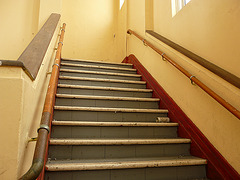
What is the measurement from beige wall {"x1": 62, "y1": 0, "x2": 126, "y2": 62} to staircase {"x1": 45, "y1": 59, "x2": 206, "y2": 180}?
90.7 inches

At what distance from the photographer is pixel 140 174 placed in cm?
143

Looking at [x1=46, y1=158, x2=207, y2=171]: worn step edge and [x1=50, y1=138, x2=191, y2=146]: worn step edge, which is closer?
[x1=46, y1=158, x2=207, y2=171]: worn step edge

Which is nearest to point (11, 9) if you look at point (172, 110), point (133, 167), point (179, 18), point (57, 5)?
point (57, 5)

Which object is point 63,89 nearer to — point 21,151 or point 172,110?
point 172,110

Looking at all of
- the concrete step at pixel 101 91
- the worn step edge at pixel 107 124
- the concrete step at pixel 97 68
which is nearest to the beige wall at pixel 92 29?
the concrete step at pixel 97 68

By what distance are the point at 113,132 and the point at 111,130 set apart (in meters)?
0.03

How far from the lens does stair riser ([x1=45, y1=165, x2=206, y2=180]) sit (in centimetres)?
132

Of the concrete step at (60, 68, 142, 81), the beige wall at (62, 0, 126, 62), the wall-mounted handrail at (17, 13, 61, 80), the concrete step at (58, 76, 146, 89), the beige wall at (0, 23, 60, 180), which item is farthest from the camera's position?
the beige wall at (62, 0, 126, 62)

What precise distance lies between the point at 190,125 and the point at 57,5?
3002 millimetres

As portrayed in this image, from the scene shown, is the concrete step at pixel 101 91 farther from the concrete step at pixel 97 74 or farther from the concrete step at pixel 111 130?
the concrete step at pixel 111 130

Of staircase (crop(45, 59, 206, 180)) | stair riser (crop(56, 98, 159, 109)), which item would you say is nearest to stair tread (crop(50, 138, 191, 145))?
staircase (crop(45, 59, 206, 180))

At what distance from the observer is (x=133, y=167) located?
1.41m

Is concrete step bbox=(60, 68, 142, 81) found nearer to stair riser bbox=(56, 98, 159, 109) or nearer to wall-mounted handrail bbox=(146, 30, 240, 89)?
stair riser bbox=(56, 98, 159, 109)

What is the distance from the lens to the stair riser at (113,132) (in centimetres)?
172
